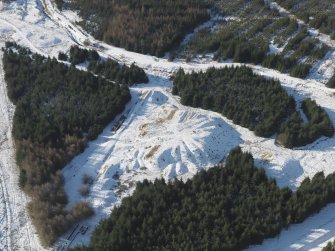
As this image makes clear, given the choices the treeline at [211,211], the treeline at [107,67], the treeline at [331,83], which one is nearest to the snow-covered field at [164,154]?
the treeline at [331,83]

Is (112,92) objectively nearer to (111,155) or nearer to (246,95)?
(111,155)

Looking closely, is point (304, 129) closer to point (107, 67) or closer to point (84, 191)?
point (84, 191)

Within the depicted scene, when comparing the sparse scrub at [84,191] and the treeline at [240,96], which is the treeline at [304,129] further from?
the sparse scrub at [84,191]

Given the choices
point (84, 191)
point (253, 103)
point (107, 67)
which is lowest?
point (84, 191)

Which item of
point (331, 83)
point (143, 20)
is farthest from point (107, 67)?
point (331, 83)

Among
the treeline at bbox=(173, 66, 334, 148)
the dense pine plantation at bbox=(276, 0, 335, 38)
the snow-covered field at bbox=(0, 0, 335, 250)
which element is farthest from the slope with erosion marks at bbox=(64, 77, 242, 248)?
the dense pine plantation at bbox=(276, 0, 335, 38)

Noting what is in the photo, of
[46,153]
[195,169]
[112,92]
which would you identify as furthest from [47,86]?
[195,169]
